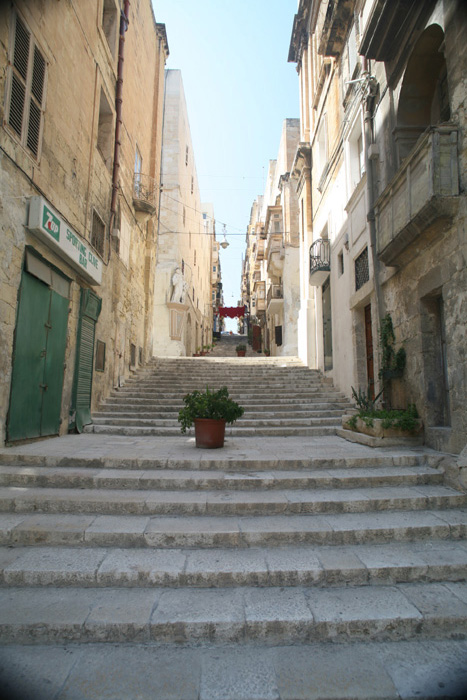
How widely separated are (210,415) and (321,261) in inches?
337

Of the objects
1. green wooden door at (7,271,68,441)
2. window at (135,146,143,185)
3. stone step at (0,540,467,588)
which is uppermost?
window at (135,146,143,185)

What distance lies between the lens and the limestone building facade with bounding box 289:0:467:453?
5250mm

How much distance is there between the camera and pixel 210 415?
645cm

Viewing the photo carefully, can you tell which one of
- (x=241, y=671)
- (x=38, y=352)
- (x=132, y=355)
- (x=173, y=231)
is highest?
(x=173, y=231)

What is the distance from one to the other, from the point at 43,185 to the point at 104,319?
402 cm

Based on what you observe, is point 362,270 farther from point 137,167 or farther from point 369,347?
point 137,167

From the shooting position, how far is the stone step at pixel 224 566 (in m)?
3.11

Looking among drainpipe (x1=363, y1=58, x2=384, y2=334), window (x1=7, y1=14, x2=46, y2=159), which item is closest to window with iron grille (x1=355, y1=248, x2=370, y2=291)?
drainpipe (x1=363, y1=58, x2=384, y2=334)

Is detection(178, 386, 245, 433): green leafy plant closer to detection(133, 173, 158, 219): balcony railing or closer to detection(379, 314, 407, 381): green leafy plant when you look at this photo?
detection(379, 314, 407, 381): green leafy plant

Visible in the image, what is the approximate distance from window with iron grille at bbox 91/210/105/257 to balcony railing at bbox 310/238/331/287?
675 centimetres

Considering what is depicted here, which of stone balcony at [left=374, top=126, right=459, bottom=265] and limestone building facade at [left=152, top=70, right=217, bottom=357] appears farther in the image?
limestone building facade at [left=152, top=70, right=217, bottom=357]

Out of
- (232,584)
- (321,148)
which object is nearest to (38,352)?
(232,584)

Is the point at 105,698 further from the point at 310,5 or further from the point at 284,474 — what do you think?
the point at 310,5

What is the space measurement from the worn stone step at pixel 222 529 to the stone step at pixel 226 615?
0.55 metres
